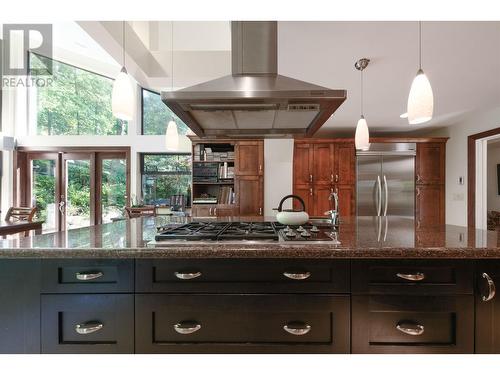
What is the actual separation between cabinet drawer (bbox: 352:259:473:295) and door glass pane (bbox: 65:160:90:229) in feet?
17.5

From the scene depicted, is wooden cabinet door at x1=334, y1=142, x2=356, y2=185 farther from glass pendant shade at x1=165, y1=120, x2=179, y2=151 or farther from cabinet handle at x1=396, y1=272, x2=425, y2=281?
cabinet handle at x1=396, y1=272, x2=425, y2=281

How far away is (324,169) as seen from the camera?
14.1ft

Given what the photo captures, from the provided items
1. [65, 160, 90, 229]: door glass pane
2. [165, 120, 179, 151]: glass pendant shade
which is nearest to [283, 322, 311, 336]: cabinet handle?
[165, 120, 179, 151]: glass pendant shade

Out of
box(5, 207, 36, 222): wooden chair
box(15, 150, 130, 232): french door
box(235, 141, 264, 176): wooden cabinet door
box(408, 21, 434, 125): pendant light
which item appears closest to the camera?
box(408, 21, 434, 125): pendant light

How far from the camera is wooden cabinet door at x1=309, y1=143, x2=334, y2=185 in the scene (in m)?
4.29

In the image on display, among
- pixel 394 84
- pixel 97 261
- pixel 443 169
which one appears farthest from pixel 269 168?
pixel 97 261

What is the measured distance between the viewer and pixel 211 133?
6.95 ft

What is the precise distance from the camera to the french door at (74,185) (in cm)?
494

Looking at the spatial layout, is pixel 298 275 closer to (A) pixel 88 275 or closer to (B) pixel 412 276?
(B) pixel 412 276

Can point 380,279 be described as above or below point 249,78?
below

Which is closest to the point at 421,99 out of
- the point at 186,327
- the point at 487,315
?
the point at 487,315
